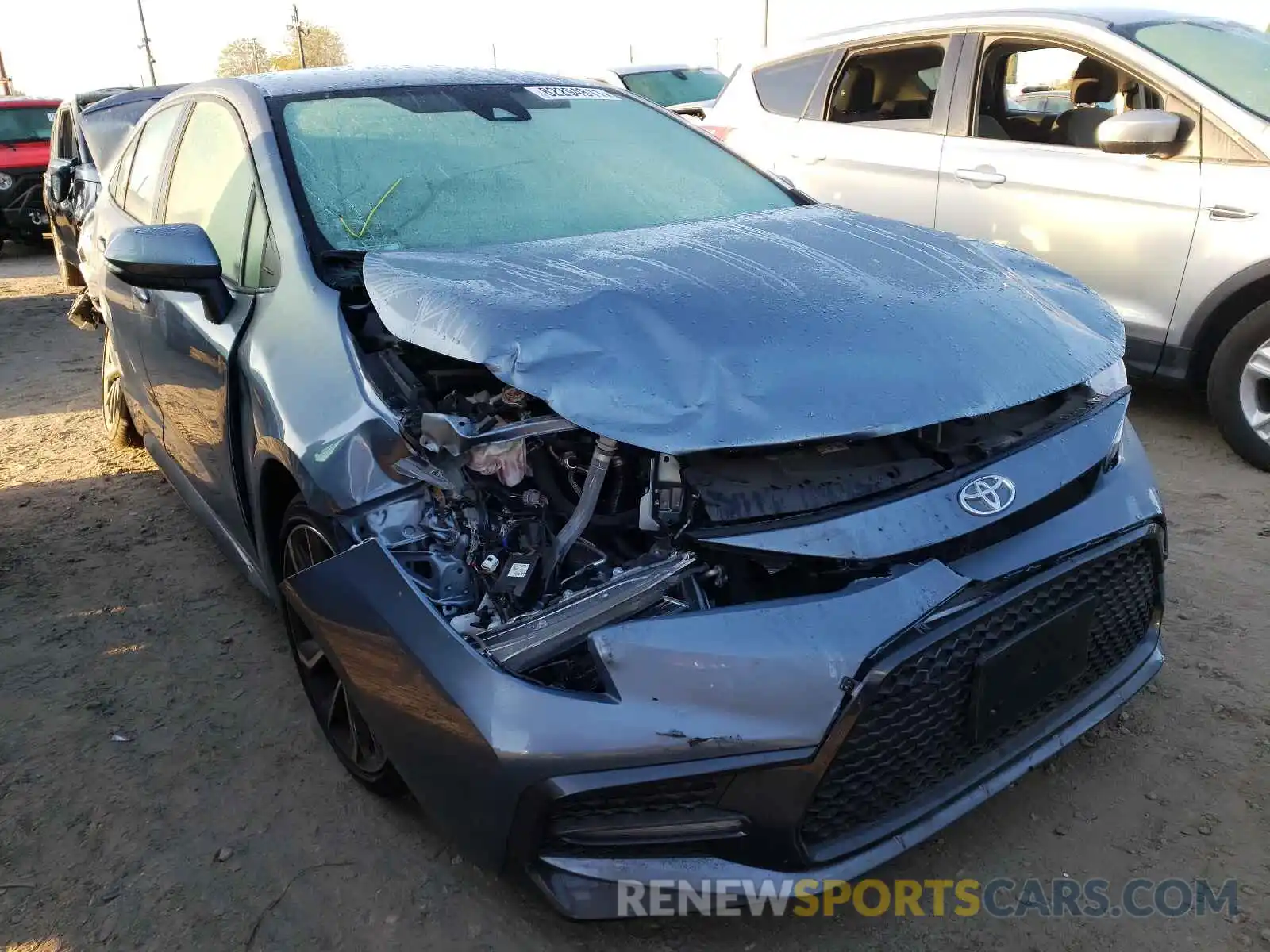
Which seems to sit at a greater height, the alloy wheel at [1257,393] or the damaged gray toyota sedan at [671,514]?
the damaged gray toyota sedan at [671,514]

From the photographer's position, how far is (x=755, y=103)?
575 centimetres

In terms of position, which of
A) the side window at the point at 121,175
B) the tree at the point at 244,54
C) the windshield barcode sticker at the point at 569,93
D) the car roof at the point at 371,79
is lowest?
the tree at the point at 244,54

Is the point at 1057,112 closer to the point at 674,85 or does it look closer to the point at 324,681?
the point at 324,681

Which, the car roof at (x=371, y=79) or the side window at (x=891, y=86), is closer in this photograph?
the car roof at (x=371, y=79)

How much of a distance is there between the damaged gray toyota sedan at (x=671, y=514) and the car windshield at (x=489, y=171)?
22 millimetres

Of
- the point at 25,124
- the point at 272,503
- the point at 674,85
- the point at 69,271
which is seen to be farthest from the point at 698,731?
the point at 25,124

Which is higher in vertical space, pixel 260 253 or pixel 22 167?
pixel 260 253

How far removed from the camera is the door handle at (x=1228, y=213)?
12.6 feet

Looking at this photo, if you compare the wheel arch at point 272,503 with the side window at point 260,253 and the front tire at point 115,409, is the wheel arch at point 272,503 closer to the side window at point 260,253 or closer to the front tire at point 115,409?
the side window at point 260,253

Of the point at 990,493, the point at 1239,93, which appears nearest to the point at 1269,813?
the point at 990,493

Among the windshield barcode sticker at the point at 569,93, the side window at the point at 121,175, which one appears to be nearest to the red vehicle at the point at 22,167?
the side window at the point at 121,175

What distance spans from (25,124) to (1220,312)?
13268 mm

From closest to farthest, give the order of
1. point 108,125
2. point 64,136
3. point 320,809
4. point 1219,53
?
point 320,809 → point 1219,53 → point 108,125 → point 64,136

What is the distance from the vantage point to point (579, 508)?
78.4 inches
